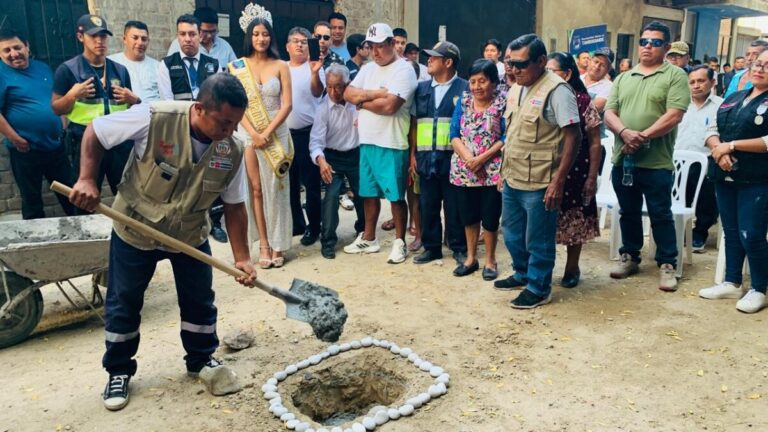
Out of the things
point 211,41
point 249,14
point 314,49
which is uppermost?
point 249,14

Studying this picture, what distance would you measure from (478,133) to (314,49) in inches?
81.3

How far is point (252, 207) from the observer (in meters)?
5.63

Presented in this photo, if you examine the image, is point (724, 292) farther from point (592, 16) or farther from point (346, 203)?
point (592, 16)

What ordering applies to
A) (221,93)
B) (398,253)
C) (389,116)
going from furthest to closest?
(398,253)
(389,116)
(221,93)

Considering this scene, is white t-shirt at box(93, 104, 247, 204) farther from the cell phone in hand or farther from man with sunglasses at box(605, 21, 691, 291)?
man with sunglasses at box(605, 21, 691, 291)

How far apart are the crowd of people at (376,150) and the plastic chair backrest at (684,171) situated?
429 millimetres

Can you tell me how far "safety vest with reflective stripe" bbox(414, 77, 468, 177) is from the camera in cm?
514

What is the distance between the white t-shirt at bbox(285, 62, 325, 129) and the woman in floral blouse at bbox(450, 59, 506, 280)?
1.55 meters

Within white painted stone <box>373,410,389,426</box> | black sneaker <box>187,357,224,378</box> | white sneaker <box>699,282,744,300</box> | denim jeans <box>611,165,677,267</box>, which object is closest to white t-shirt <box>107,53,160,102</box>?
black sneaker <box>187,357,224,378</box>

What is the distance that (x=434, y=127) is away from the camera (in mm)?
5184

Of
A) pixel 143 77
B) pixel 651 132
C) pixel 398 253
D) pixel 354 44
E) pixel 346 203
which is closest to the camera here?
pixel 651 132

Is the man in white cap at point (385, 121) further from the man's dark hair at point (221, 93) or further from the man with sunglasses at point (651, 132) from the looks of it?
the man's dark hair at point (221, 93)

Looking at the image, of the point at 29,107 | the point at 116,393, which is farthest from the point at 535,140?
the point at 29,107

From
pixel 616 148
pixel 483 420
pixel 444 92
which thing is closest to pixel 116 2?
pixel 444 92
